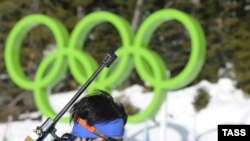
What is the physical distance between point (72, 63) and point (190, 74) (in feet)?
7.29

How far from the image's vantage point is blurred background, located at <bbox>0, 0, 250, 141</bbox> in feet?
64.0

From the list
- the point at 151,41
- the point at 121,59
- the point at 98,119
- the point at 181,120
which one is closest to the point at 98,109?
the point at 98,119

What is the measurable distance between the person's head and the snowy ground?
259 inches

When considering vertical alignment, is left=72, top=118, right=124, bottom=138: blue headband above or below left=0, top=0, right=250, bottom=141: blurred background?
below

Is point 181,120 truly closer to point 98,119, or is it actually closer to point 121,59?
point 121,59

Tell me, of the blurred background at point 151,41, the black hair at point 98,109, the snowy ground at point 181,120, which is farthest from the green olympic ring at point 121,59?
the blurred background at point 151,41

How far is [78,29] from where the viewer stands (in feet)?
30.1

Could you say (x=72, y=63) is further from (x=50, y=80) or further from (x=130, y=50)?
(x=130, y=50)

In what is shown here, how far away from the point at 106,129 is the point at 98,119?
4 centimetres

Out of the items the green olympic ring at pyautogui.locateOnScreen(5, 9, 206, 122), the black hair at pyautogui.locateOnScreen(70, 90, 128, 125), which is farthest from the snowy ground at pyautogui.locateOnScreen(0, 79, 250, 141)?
the black hair at pyautogui.locateOnScreen(70, 90, 128, 125)

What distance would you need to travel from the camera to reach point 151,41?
2148cm

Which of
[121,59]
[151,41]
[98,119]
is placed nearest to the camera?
[98,119]

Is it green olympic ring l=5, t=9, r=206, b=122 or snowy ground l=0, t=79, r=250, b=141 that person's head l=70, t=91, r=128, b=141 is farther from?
snowy ground l=0, t=79, r=250, b=141

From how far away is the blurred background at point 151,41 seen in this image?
64.0 feet
